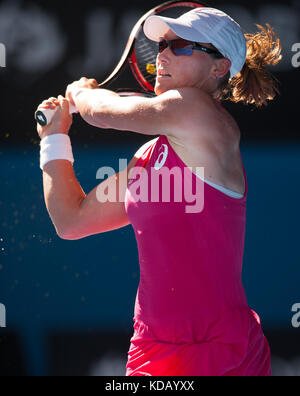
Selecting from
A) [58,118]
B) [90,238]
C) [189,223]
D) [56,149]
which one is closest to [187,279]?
[189,223]

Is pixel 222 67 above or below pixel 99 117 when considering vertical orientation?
above

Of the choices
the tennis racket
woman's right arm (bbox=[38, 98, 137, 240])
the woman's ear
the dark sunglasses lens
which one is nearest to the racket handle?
woman's right arm (bbox=[38, 98, 137, 240])

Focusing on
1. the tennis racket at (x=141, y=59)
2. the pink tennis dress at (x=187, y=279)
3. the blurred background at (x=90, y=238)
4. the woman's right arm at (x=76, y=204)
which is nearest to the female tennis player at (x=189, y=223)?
the pink tennis dress at (x=187, y=279)

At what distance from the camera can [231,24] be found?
6.40 ft

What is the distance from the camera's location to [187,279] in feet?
5.78

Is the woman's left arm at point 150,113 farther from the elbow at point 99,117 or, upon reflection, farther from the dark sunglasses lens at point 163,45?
the dark sunglasses lens at point 163,45

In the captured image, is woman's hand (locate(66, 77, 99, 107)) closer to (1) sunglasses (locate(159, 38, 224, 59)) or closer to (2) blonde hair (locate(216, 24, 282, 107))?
(1) sunglasses (locate(159, 38, 224, 59))

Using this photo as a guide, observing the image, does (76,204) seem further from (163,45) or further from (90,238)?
(90,238)

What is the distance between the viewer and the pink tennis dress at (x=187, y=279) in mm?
1738

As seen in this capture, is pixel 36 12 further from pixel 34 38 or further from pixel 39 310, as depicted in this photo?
pixel 39 310

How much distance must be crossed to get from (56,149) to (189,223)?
543mm

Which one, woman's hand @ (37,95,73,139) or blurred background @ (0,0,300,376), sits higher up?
woman's hand @ (37,95,73,139)

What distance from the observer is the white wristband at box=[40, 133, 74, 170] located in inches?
79.2

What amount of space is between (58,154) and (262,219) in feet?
5.19
